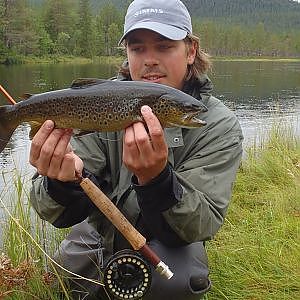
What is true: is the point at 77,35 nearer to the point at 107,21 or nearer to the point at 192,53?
the point at 107,21

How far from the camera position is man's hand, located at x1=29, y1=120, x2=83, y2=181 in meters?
2.37

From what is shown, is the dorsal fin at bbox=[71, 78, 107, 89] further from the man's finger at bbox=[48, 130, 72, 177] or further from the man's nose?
the man's nose

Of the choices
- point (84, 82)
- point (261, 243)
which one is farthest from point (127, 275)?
point (261, 243)

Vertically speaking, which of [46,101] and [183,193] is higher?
[46,101]

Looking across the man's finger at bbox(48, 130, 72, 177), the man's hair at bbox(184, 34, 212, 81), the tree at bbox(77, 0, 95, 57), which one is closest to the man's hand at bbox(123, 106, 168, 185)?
the man's finger at bbox(48, 130, 72, 177)

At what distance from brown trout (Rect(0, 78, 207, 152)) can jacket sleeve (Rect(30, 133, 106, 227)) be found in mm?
481

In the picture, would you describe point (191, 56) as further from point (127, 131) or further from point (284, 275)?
point (284, 275)

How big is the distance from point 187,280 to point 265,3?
205144 millimetres

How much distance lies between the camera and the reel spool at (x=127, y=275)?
2826 millimetres

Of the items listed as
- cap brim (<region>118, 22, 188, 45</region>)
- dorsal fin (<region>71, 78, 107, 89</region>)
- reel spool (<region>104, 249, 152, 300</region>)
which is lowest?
reel spool (<region>104, 249, 152, 300</region>)

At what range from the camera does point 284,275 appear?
11.6 ft

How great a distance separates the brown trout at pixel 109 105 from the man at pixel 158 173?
0.25 feet

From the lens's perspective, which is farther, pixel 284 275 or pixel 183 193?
pixel 284 275

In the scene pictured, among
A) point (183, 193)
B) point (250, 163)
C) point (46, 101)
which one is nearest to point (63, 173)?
point (46, 101)
